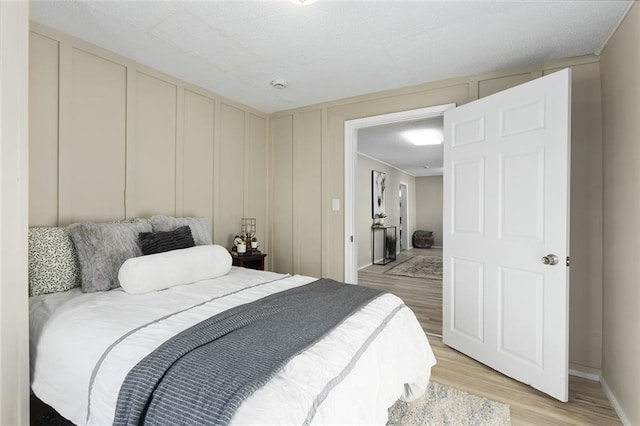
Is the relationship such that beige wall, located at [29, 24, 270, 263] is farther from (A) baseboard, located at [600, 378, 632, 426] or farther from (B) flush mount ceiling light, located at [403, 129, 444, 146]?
(A) baseboard, located at [600, 378, 632, 426]

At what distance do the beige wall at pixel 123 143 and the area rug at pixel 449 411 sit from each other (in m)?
2.29

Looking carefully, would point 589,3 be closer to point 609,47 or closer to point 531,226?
point 609,47

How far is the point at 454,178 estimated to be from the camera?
269 cm

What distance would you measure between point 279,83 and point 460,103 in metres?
1.64

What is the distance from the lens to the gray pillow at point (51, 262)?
1.74m

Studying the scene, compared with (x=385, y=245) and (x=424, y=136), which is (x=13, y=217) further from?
(x=385, y=245)

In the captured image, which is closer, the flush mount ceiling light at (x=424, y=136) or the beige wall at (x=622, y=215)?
the beige wall at (x=622, y=215)

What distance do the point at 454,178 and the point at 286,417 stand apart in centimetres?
237

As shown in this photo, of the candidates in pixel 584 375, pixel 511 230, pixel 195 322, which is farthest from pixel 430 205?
pixel 195 322

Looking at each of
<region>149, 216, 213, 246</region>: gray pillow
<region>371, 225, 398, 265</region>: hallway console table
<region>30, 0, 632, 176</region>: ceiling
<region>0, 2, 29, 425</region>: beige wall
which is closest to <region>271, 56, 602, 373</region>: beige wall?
<region>30, 0, 632, 176</region>: ceiling

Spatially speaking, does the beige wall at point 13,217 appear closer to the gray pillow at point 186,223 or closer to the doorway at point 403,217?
the gray pillow at point 186,223

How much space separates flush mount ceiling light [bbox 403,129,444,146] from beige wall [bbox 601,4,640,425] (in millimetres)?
2736

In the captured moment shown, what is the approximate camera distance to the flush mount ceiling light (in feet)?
16.2

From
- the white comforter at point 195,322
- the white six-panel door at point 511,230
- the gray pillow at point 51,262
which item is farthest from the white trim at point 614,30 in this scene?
the gray pillow at point 51,262
